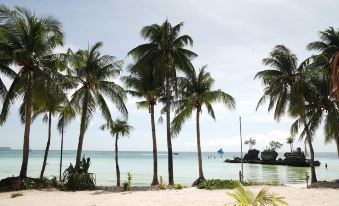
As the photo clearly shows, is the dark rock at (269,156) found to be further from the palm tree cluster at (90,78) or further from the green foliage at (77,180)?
the green foliage at (77,180)

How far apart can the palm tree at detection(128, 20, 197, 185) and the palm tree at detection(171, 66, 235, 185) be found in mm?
1702

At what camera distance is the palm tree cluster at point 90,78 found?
2195 centimetres

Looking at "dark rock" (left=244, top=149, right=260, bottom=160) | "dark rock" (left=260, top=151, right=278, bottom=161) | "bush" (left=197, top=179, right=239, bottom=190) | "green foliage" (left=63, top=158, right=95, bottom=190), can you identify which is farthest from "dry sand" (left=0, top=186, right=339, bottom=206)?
"dark rock" (left=244, top=149, right=260, bottom=160)

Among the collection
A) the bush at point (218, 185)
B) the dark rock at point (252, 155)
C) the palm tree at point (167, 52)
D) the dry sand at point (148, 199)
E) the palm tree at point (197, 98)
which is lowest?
the dark rock at point (252, 155)

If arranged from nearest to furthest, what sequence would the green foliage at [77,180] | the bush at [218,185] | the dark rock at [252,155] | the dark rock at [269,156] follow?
1. the bush at [218,185]
2. the green foliage at [77,180]
3. the dark rock at [269,156]
4. the dark rock at [252,155]

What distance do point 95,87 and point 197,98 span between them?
9.32 metres

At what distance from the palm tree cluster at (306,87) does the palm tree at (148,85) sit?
963 cm

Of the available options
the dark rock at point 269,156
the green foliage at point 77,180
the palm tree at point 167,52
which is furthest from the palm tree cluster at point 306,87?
the dark rock at point 269,156

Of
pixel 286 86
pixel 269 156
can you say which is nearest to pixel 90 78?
pixel 286 86

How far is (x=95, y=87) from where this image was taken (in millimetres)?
25609

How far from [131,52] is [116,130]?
26.7ft

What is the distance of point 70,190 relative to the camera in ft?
71.9

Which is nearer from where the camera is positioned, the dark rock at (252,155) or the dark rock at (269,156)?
the dark rock at (269,156)

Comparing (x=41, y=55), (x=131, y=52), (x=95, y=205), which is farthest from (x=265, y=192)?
(x=131, y=52)
